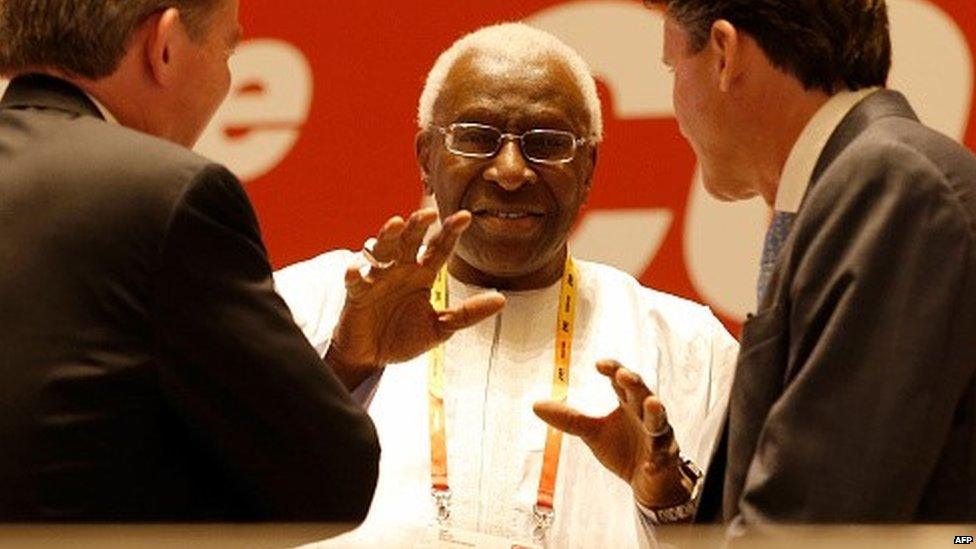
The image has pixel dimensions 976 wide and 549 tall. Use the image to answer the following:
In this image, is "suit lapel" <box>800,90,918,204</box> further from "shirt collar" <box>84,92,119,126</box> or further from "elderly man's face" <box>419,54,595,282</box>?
"elderly man's face" <box>419,54,595,282</box>

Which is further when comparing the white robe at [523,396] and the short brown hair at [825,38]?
the white robe at [523,396]

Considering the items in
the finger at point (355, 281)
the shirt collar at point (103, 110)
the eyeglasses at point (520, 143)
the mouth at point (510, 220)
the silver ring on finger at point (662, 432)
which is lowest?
the silver ring on finger at point (662, 432)

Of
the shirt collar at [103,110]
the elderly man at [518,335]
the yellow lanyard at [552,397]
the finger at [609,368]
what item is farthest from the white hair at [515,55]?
the shirt collar at [103,110]

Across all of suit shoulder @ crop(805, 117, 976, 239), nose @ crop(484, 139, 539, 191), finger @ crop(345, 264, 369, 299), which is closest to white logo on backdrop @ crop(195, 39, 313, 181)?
nose @ crop(484, 139, 539, 191)

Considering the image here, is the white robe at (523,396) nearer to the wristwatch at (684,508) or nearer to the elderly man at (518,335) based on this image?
the elderly man at (518,335)

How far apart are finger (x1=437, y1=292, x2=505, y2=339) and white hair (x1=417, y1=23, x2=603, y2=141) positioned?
90 centimetres

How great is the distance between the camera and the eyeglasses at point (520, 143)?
404 centimetres

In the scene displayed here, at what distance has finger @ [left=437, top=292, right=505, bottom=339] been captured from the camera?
3.26 metres

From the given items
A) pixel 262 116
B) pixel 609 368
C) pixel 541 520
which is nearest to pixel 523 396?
pixel 541 520

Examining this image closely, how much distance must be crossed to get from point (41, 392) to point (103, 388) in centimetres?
8

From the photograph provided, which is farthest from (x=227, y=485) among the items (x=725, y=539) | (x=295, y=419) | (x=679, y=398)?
(x=679, y=398)

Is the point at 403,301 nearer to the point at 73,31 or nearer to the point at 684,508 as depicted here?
the point at 684,508

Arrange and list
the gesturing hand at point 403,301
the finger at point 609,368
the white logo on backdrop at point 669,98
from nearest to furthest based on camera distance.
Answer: the finger at point 609,368 → the gesturing hand at point 403,301 → the white logo on backdrop at point 669,98

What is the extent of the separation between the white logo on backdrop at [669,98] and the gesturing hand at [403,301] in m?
1.26
